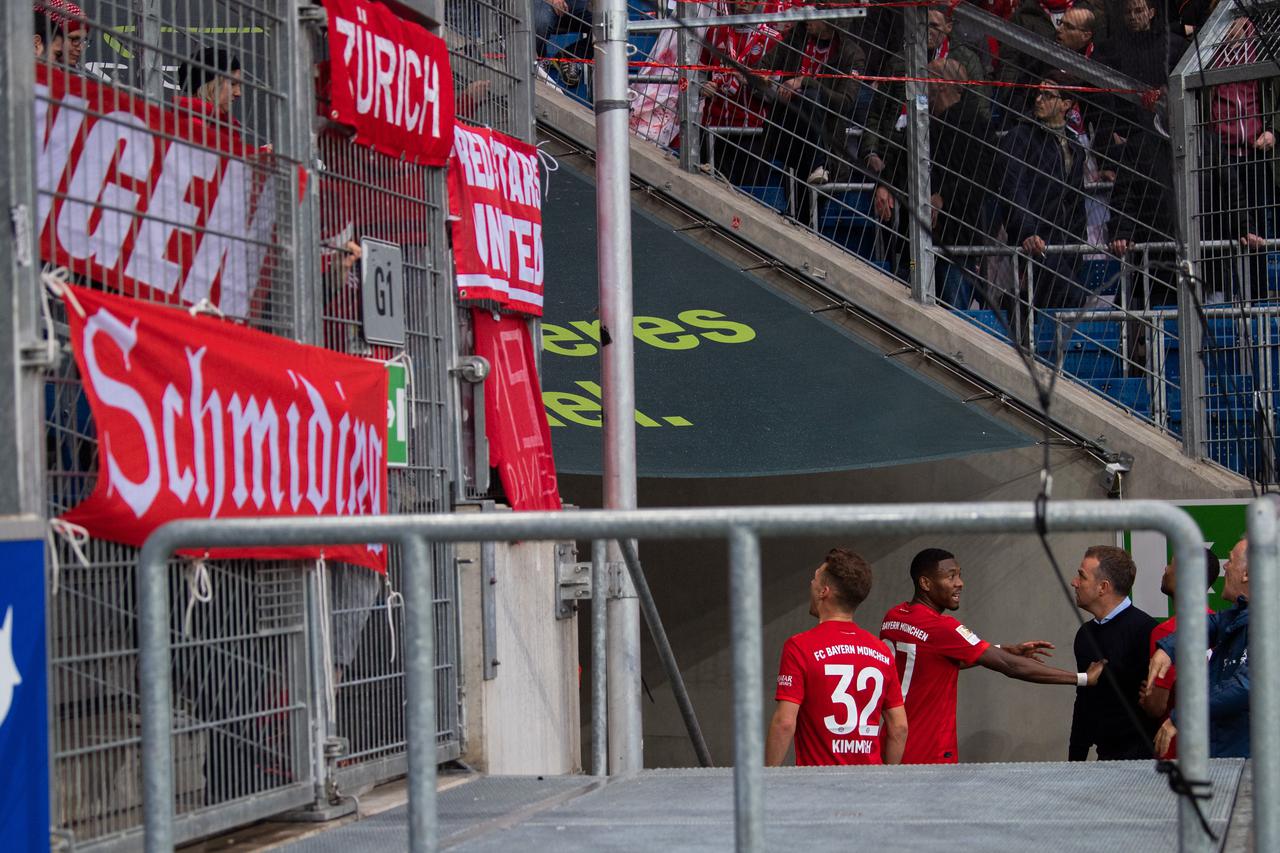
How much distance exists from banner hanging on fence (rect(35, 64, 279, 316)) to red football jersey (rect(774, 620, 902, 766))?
9.85ft

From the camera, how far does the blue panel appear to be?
3229 millimetres

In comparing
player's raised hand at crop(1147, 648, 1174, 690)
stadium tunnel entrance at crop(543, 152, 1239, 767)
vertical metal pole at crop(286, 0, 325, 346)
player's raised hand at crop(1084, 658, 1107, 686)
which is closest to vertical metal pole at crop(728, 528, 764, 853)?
vertical metal pole at crop(286, 0, 325, 346)

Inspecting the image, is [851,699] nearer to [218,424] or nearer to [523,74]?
[523,74]

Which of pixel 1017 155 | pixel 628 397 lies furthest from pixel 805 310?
pixel 628 397

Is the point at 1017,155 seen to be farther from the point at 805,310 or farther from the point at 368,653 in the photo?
the point at 368,653

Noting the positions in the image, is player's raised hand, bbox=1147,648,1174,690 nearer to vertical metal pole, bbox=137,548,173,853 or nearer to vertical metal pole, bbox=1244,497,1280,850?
vertical metal pole, bbox=1244,497,1280,850

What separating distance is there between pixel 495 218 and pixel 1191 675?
12.5 feet

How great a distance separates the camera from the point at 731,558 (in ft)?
8.98

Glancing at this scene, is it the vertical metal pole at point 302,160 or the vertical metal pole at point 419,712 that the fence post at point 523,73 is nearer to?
the vertical metal pole at point 302,160

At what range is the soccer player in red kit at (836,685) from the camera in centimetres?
652

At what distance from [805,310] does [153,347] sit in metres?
6.86

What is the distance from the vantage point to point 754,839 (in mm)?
2756

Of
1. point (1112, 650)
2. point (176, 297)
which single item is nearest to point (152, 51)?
point (176, 297)

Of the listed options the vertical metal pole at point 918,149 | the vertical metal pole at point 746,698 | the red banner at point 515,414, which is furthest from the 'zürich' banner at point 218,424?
the vertical metal pole at point 918,149
